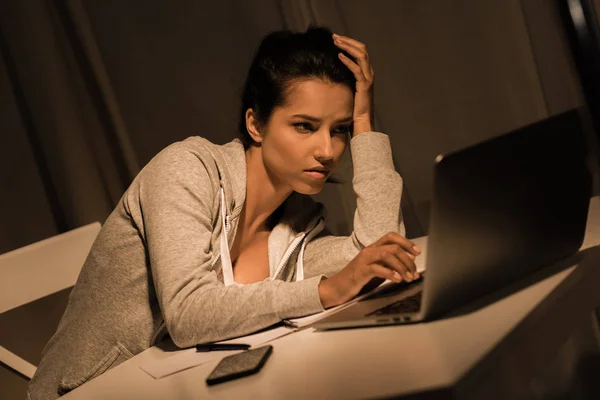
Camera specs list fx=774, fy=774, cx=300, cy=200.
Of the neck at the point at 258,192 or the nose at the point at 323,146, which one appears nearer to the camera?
the nose at the point at 323,146

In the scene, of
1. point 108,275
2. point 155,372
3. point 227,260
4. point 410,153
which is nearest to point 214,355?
point 155,372

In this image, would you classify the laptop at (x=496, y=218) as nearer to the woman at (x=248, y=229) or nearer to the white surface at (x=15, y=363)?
the woman at (x=248, y=229)

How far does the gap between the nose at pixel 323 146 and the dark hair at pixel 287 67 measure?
0.12 m

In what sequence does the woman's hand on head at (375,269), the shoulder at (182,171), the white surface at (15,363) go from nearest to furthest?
1. the woman's hand on head at (375,269)
2. the shoulder at (182,171)
3. the white surface at (15,363)

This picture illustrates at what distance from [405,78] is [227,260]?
120cm

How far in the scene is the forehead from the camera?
1.51 meters

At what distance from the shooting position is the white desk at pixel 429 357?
0.75 meters

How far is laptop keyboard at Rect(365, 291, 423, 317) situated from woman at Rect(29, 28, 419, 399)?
70 millimetres

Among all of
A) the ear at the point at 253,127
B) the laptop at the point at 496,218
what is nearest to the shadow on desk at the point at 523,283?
the laptop at the point at 496,218

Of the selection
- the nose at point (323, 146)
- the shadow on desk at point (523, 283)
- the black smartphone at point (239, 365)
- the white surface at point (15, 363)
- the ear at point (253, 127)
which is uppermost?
the ear at point (253, 127)

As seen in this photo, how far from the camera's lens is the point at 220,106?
261cm

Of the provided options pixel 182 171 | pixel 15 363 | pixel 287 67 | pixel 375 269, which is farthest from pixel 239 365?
pixel 15 363

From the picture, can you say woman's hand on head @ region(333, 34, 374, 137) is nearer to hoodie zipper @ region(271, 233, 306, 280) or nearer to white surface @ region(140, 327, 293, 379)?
hoodie zipper @ region(271, 233, 306, 280)

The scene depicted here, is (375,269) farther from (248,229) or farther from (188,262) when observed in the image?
(248,229)
